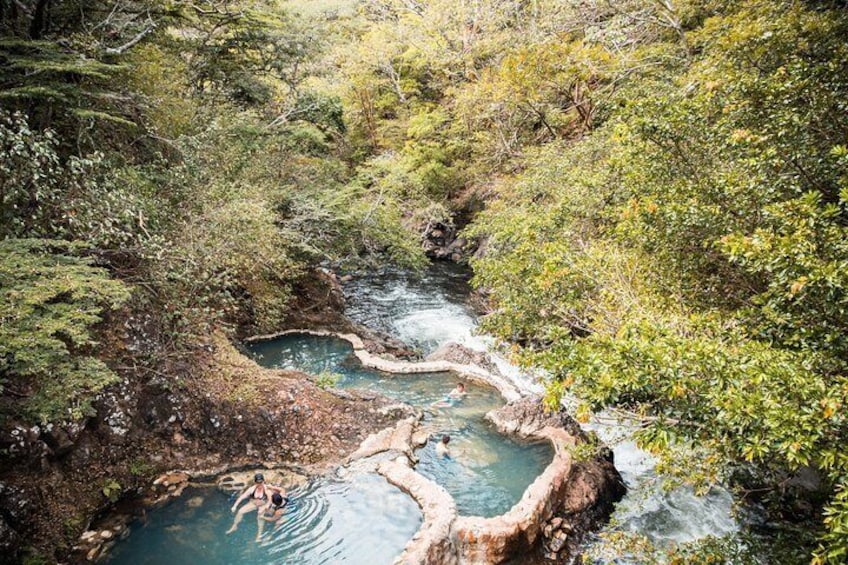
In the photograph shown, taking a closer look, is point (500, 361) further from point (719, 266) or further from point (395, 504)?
point (719, 266)

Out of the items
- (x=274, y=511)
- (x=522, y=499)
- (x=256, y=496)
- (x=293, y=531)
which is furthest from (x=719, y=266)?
(x=256, y=496)

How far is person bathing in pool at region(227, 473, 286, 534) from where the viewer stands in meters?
7.95

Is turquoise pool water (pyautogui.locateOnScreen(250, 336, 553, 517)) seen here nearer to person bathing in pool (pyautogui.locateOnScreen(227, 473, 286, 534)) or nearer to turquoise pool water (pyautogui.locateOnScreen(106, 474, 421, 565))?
turquoise pool water (pyautogui.locateOnScreen(106, 474, 421, 565))

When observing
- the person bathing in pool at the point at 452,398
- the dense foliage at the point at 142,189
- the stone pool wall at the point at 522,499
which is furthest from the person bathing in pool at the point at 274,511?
the person bathing in pool at the point at 452,398

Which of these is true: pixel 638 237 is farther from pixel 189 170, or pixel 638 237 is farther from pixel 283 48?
pixel 283 48

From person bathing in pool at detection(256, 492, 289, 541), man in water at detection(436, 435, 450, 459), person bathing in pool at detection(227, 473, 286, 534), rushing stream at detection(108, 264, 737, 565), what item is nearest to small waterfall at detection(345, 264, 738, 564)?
rushing stream at detection(108, 264, 737, 565)

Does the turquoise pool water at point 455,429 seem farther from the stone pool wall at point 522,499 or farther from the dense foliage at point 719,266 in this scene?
the dense foliage at point 719,266

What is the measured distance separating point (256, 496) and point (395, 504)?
8.16 feet

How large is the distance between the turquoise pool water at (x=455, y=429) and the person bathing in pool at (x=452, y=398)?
0.40 ft

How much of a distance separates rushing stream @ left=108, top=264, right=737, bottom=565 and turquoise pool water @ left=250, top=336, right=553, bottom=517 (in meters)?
0.03

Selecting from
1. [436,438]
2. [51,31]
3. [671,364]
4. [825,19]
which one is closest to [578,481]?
[436,438]

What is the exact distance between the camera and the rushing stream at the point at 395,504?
7328mm

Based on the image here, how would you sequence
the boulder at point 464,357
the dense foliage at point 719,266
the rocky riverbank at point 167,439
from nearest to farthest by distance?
the dense foliage at point 719,266
the rocky riverbank at point 167,439
the boulder at point 464,357

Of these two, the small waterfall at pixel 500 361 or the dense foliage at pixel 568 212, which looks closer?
the dense foliage at pixel 568 212
